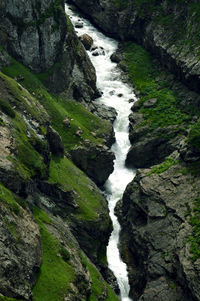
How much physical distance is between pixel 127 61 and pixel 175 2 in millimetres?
20248

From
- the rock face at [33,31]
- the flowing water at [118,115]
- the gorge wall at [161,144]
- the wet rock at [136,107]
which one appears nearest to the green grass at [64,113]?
the rock face at [33,31]

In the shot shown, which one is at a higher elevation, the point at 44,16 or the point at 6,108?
the point at 44,16

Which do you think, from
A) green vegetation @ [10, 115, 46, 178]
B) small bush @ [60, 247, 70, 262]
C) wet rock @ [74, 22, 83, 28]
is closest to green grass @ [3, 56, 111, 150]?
green vegetation @ [10, 115, 46, 178]

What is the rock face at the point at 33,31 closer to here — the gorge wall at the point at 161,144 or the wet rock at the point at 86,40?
the gorge wall at the point at 161,144


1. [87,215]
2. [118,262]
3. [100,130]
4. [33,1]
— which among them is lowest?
[118,262]

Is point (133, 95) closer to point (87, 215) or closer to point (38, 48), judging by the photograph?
point (38, 48)

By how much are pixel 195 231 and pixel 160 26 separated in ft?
230

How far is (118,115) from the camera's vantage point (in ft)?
350

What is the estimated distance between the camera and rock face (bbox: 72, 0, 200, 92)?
107500 millimetres

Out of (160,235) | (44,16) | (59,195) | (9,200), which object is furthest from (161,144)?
(9,200)

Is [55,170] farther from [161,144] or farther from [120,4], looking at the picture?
[120,4]

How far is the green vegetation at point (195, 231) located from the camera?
211ft

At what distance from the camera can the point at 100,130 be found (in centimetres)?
9388

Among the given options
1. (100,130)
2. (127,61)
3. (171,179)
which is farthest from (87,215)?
(127,61)
